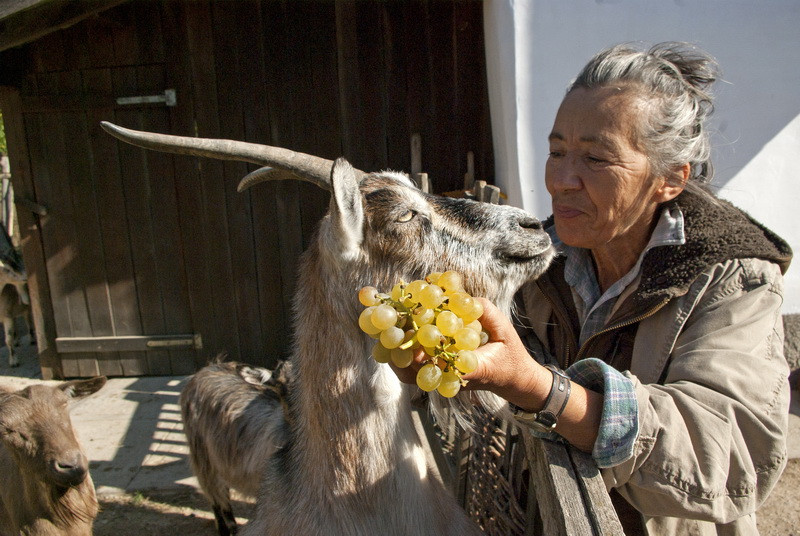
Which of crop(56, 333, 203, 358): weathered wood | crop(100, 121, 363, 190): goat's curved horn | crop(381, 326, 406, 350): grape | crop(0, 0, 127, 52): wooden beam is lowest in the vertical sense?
crop(56, 333, 203, 358): weathered wood

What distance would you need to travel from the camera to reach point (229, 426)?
10.7ft

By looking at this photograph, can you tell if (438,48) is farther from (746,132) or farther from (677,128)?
(677,128)

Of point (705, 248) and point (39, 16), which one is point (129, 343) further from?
point (705, 248)

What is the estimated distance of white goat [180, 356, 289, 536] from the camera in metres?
3.13

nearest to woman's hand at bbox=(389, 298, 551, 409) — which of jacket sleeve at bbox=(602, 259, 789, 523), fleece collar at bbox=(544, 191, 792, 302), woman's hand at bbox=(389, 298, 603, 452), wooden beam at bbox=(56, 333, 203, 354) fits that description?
woman's hand at bbox=(389, 298, 603, 452)

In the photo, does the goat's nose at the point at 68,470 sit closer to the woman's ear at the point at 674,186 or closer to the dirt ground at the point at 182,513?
the dirt ground at the point at 182,513

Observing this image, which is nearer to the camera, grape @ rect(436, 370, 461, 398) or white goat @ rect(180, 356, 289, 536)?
grape @ rect(436, 370, 461, 398)

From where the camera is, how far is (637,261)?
171 centimetres

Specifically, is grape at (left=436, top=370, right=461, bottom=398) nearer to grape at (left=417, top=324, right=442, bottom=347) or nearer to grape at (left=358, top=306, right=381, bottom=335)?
grape at (left=417, top=324, right=442, bottom=347)

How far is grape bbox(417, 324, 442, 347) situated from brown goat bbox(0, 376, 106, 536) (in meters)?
2.44

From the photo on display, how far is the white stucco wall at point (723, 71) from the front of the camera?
3.44 metres

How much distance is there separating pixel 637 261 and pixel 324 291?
949 mm

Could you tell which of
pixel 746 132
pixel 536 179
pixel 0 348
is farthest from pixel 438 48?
pixel 0 348

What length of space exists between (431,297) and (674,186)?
0.96 metres
